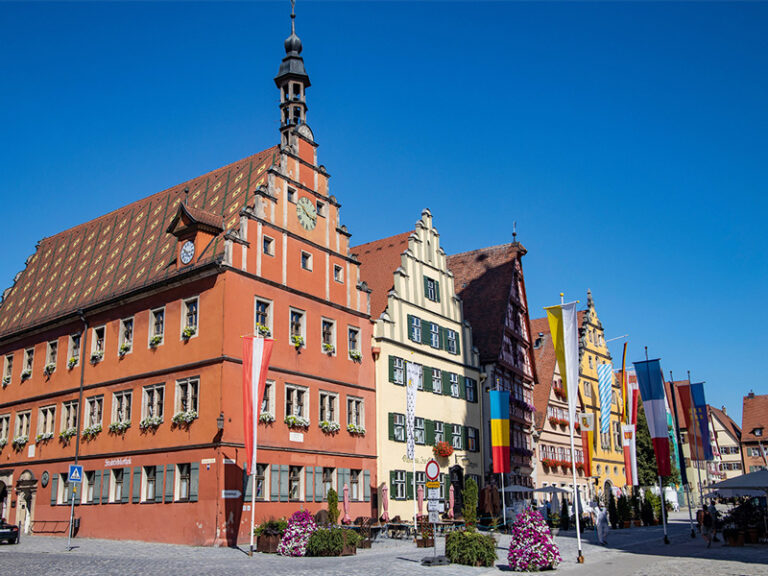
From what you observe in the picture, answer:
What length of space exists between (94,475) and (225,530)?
854 centimetres

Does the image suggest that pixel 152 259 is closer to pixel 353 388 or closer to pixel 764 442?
pixel 353 388

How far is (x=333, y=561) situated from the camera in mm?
21672

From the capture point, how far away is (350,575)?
17.7 meters

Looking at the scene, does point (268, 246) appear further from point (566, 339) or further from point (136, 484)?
point (566, 339)

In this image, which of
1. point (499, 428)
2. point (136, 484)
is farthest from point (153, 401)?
point (499, 428)

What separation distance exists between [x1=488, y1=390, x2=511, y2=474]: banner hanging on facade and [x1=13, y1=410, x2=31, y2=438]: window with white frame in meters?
23.3

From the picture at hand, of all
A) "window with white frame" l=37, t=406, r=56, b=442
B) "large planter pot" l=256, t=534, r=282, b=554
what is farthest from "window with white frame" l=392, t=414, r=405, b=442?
"window with white frame" l=37, t=406, r=56, b=442

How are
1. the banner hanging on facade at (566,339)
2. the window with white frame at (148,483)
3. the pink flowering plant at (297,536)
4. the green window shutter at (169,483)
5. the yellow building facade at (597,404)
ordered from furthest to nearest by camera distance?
1. the yellow building facade at (597,404)
2. the window with white frame at (148,483)
3. the green window shutter at (169,483)
4. the pink flowering plant at (297,536)
5. the banner hanging on facade at (566,339)

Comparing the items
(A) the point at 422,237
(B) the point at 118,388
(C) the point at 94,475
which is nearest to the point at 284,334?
(B) the point at 118,388

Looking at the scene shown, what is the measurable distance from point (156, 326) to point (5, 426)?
13.7 metres

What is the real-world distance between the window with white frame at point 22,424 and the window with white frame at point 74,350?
178 inches

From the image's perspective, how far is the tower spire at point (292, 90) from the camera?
36.5 m

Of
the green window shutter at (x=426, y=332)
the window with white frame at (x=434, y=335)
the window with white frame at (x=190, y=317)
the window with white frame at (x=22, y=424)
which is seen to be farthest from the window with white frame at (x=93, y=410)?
the window with white frame at (x=434, y=335)

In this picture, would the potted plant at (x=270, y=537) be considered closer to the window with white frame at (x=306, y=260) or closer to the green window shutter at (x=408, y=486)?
the window with white frame at (x=306, y=260)
